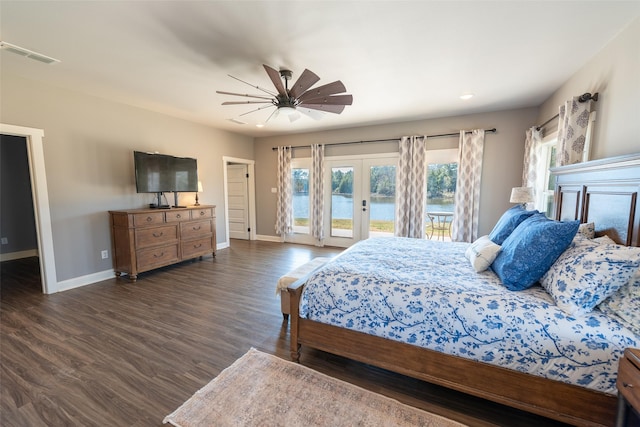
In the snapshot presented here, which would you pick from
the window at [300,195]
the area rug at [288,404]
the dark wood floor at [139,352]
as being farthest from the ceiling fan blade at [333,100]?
the window at [300,195]

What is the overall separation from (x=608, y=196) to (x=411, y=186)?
3088 mm

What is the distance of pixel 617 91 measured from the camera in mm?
2119

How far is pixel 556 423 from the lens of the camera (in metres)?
1.53

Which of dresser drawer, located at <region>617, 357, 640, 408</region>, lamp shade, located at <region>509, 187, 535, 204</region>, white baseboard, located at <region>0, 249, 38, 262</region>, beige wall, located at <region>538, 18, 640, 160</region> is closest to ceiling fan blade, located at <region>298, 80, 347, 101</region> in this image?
beige wall, located at <region>538, 18, 640, 160</region>

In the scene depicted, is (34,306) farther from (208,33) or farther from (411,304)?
(411,304)

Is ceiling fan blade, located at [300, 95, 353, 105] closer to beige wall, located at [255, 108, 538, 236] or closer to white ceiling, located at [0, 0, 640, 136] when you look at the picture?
white ceiling, located at [0, 0, 640, 136]

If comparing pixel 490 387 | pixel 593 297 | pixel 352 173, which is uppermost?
pixel 352 173

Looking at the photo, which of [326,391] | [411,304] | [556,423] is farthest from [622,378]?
[326,391]

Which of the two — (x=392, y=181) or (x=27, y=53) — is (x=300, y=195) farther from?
(x=27, y=53)

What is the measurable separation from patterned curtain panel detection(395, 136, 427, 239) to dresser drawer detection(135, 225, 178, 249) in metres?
4.08

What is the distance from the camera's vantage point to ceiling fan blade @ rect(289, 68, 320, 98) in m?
2.15

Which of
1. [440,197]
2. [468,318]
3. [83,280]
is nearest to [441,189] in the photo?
[440,197]

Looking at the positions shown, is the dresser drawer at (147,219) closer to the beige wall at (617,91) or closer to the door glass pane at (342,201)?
the door glass pane at (342,201)

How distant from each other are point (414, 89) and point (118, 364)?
4.19 meters
